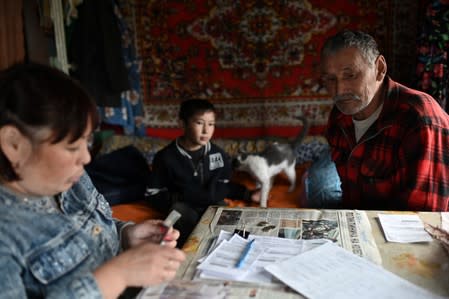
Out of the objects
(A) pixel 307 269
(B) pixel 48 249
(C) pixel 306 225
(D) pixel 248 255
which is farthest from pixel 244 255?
(B) pixel 48 249

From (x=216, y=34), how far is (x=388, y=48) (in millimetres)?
1287

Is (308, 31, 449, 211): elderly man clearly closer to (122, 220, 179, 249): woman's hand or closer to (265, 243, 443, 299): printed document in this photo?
(265, 243, 443, 299): printed document

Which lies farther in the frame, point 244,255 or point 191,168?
point 191,168

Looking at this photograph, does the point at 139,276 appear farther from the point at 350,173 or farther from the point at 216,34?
the point at 216,34

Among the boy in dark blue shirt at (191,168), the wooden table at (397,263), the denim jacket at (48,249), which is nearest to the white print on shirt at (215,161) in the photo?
the boy in dark blue shirt at (191,168)

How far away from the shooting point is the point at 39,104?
68 cm

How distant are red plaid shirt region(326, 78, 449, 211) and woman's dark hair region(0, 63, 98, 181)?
40.4 inches

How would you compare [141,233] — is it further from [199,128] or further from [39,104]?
[199,128]

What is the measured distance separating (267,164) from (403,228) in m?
1.41

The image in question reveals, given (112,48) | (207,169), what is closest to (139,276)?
(207,169)

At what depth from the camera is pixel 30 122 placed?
2.22ft

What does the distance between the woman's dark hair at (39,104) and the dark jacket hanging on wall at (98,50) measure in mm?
2157

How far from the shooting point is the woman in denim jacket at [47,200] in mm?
678

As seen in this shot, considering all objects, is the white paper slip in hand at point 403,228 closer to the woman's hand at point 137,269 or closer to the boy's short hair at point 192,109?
the woman's hand at point 137,269
